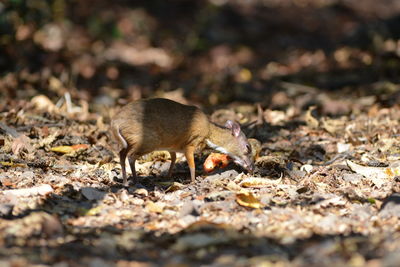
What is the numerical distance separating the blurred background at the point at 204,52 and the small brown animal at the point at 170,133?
123 inches

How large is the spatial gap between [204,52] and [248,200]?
10.8m

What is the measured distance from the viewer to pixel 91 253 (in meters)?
3.87

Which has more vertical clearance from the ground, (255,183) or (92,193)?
(92,193)

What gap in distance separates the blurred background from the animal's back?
327 cm

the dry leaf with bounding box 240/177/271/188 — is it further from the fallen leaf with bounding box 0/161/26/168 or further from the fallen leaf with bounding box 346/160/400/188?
the fallen leaf with bounding box 0/161/26/168

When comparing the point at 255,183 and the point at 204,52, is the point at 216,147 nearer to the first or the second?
the point at 255,183

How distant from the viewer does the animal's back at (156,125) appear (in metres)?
6.07

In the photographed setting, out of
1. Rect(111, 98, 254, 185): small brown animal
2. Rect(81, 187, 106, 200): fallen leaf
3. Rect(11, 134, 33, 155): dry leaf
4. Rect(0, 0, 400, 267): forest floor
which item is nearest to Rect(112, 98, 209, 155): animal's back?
Rect(111, 98, 254, 185): small brown animal

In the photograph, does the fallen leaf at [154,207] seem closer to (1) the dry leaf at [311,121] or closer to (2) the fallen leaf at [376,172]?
(2) the fallen leaf at [376,172]

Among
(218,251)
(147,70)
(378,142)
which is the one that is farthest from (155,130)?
(147,70)

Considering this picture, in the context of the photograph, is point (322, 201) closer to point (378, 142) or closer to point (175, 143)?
point (175, 143)

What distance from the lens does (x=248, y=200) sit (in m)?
5.15

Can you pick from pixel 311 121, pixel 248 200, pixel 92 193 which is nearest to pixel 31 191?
pixel 92 193

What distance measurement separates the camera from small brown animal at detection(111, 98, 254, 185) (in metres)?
6.09
